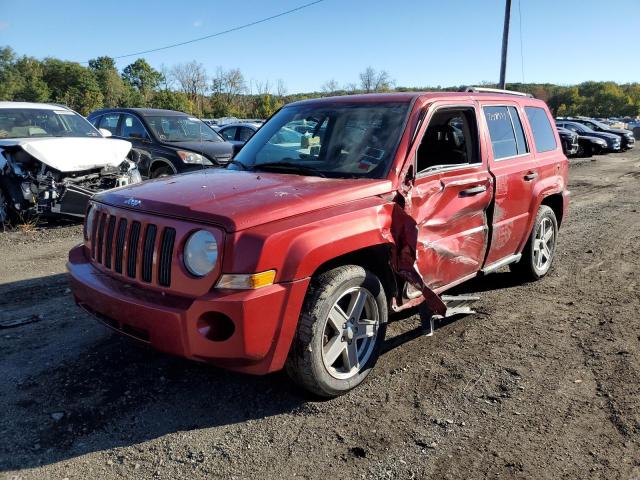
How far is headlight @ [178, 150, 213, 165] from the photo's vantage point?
955cm

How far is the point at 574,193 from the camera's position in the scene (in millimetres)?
13102

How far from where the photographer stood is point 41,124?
848 cm

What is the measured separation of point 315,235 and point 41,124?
737cm

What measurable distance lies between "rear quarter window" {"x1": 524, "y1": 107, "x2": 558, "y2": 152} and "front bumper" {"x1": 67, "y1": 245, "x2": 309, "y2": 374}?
3.59m

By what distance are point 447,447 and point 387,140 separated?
205cm

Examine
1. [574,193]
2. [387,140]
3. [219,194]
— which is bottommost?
[574,193]

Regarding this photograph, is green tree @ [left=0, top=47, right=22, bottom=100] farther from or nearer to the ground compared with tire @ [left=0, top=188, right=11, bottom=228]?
farther from the ground

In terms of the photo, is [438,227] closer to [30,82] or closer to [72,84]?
[30,82]

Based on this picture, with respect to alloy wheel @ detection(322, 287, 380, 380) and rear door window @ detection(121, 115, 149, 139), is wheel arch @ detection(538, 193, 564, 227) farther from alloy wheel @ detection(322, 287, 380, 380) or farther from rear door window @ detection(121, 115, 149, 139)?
rear door window @ detection(121, 115, 149, 139)

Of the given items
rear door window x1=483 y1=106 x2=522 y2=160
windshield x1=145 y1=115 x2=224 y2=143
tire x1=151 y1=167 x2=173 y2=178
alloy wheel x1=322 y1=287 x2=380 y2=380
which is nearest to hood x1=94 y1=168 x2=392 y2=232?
alloy wheel x1=322 y1=287 x2=380 y2=380

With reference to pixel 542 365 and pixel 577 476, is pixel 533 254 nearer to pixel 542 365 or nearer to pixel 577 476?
Answer: pixel 542 365

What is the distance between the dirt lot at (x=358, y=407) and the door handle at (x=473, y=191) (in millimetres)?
1146

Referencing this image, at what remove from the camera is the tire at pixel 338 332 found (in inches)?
118

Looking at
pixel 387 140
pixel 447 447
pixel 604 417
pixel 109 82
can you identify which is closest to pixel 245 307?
pixel 447 447
